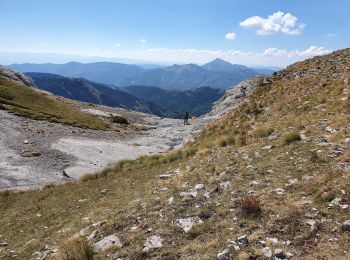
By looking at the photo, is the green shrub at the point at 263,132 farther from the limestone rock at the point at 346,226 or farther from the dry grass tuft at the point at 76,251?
the dry grass tuft at the point at 76,251

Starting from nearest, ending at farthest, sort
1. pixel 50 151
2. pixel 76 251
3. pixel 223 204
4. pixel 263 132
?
pixel 76 251 < pixel 223 204 < pixel 263 132 < pixel 50 151

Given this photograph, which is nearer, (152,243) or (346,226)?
(346,226)

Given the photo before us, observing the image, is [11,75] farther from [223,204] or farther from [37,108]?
[223,204]

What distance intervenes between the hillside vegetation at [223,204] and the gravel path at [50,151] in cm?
906

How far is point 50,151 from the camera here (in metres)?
44.2

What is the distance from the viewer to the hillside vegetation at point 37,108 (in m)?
74.1

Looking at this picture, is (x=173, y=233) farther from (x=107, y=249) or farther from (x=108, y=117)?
(x=108, y=117)

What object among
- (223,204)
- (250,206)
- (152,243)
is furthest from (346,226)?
(152,243)

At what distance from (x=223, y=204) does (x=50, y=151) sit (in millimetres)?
35676

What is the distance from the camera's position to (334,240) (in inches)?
346

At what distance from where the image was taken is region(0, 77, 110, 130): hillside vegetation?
74.1m

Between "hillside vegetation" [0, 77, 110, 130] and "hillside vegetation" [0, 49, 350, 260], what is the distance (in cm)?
5055

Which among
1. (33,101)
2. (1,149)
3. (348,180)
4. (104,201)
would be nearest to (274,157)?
(348,180)

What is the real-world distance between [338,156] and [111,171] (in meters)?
17.6
